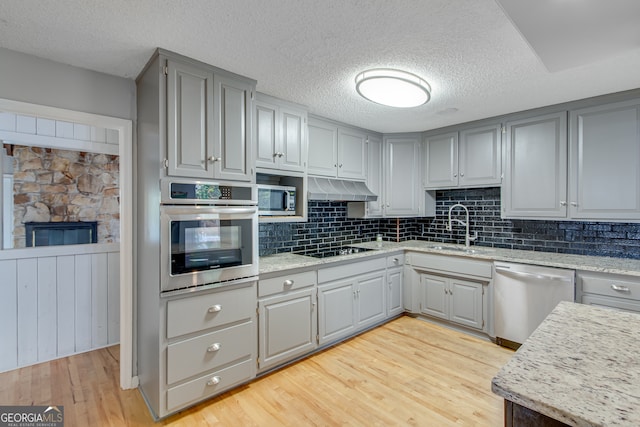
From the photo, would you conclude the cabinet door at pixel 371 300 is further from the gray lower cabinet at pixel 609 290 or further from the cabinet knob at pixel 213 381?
the gray lower cabinet at pixel 609 290

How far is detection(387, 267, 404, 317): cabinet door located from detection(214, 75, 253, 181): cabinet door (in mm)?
2169

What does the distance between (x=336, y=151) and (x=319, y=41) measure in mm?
1652

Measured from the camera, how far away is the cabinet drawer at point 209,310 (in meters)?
1.99

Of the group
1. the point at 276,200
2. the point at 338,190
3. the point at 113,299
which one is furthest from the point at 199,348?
the point at 338,190

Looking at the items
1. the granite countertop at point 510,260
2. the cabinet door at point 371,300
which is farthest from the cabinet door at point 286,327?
the cabinet door at point 371,300

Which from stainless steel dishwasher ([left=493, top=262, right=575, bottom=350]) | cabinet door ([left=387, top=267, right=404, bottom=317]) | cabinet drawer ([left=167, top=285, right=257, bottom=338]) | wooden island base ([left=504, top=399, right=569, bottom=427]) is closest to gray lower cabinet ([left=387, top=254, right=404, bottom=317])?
cabinet door ([left=387, top=267, right=404, bottom=317])

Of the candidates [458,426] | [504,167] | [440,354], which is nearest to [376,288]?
[440,354]

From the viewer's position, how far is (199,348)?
2.08m

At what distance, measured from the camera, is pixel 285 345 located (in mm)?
2592

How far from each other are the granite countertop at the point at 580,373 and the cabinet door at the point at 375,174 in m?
2.71

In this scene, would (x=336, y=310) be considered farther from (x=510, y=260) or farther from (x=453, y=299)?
(x=510, y=260)

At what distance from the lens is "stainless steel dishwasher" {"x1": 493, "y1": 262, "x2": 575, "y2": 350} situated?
2.66 m

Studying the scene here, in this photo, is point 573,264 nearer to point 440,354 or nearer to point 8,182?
point 440,354

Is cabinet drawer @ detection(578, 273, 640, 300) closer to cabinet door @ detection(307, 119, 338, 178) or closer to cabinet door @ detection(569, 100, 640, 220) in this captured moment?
cabinet door @ detection(569, 100, 640, 220)
